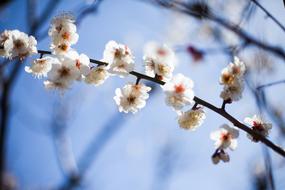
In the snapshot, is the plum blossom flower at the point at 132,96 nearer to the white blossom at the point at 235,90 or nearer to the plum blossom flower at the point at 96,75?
the plum blossom flower at the point at 96,75

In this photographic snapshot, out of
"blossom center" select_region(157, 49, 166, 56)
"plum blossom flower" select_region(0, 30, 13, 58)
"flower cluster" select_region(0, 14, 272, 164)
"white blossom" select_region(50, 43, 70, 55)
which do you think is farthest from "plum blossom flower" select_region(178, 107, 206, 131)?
"plum blossom flower" select_region(0, 30, 13, 58)

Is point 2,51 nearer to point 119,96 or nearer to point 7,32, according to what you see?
point 7,32

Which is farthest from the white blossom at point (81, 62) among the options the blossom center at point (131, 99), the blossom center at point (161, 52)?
the blossom center at point (161, 52)

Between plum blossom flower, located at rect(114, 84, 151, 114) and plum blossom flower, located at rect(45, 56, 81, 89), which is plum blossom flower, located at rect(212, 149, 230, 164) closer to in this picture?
plum blossom flower, located at rect(114, 84, 151, 114)

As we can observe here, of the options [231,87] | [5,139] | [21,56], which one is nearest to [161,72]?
[231,87]

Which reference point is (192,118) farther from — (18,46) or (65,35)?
(18,46)
